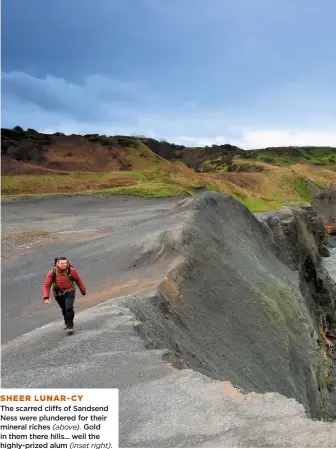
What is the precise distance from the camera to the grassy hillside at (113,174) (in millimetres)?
42156

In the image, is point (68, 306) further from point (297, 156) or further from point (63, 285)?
point (297, 156)

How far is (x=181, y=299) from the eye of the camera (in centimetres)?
1184

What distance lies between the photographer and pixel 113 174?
5088 cm

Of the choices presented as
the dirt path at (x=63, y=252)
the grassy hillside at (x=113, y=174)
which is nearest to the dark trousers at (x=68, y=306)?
the dirt path at (x=63, y=252)

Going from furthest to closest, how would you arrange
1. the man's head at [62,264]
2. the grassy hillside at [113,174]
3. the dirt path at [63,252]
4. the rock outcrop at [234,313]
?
the grassy hillside at [113,174]
the dirt path at [63,252]
the rock outcrop at [234,313]
the man's head at [62,264]

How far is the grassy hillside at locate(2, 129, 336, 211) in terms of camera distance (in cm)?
4216

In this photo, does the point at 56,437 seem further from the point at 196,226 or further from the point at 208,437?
the point at 196,226

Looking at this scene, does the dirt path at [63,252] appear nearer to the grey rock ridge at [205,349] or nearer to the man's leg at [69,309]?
the grey rock ridge at [205,349]

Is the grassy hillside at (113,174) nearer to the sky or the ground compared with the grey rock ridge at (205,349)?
nearer to the sky

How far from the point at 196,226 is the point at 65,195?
23473mm

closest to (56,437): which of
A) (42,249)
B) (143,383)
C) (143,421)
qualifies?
(143,421)

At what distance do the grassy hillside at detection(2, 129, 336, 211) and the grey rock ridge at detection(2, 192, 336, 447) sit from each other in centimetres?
2283

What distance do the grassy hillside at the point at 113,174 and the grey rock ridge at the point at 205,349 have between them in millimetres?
22827

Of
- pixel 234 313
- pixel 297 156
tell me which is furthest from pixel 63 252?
pixel 297 156
